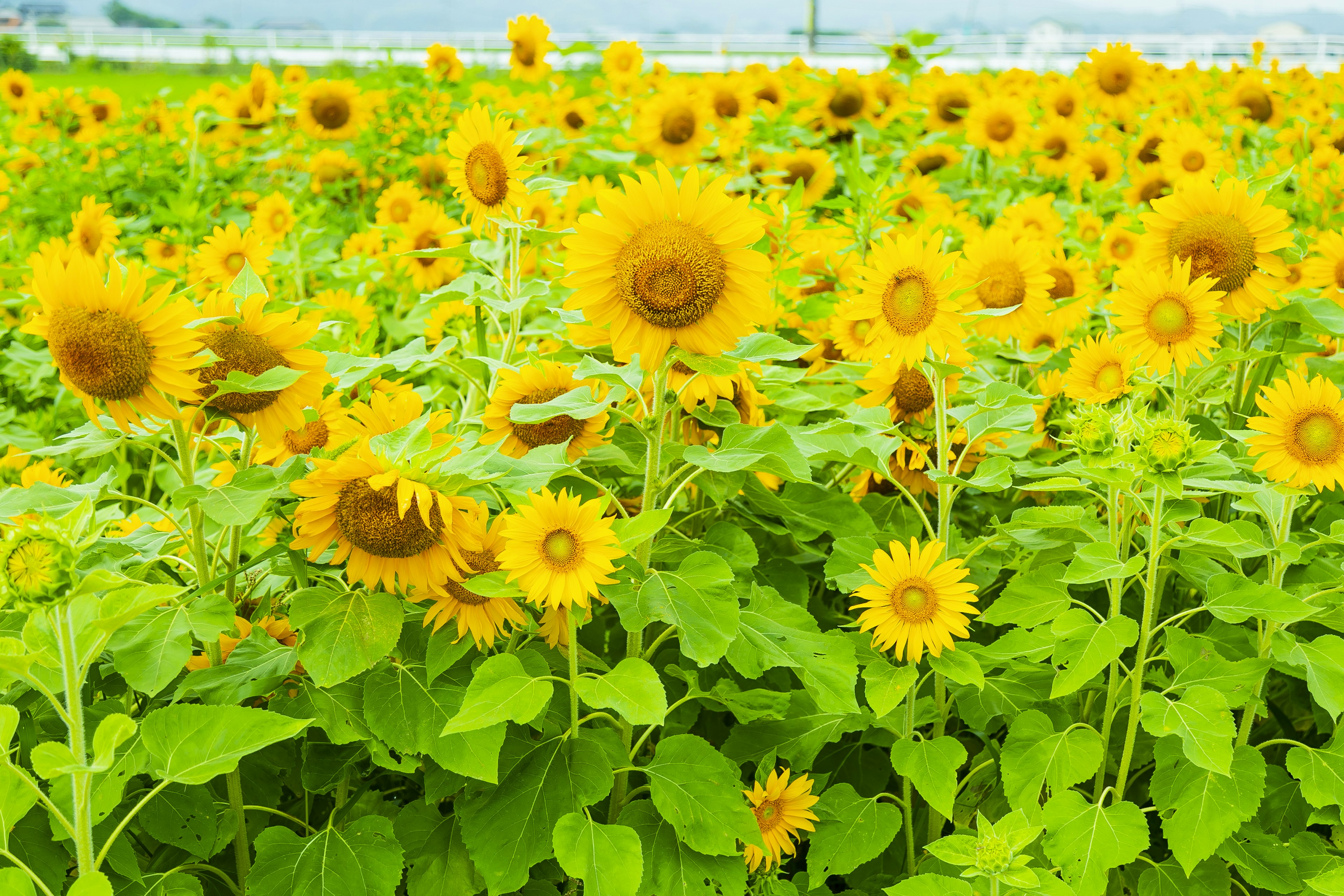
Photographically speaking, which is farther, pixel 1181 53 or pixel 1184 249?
pixel 1181 53

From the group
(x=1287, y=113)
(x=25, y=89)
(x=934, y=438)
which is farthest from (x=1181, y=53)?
(x=934, y=438)

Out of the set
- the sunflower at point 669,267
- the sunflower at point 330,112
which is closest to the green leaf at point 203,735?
the sunflower at point 669,267

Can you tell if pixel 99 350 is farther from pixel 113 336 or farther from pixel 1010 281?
pixel 1010 281

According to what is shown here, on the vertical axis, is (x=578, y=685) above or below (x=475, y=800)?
above

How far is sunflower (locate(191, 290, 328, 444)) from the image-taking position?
1.62 metres

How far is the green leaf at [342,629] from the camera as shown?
1506 millimetres

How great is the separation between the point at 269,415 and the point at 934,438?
1278 millimetres

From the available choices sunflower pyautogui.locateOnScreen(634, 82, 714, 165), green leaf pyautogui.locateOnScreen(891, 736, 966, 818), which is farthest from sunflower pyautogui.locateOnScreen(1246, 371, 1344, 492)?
sunflower pyautogui.locateOnScreen(634, 82, 714, 165)

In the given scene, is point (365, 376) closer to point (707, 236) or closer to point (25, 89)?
point (707, 236)

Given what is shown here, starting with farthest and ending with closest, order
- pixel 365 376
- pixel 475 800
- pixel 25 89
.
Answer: pixel 25 89, pixel 365 376, pixel 475 800

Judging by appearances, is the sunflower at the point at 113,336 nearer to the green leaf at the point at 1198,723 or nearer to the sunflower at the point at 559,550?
the sunflower at the point at 559,550

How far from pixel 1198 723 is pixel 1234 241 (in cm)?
89

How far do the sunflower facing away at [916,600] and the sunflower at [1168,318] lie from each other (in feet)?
1.76

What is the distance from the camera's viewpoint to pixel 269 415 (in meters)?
1.64
